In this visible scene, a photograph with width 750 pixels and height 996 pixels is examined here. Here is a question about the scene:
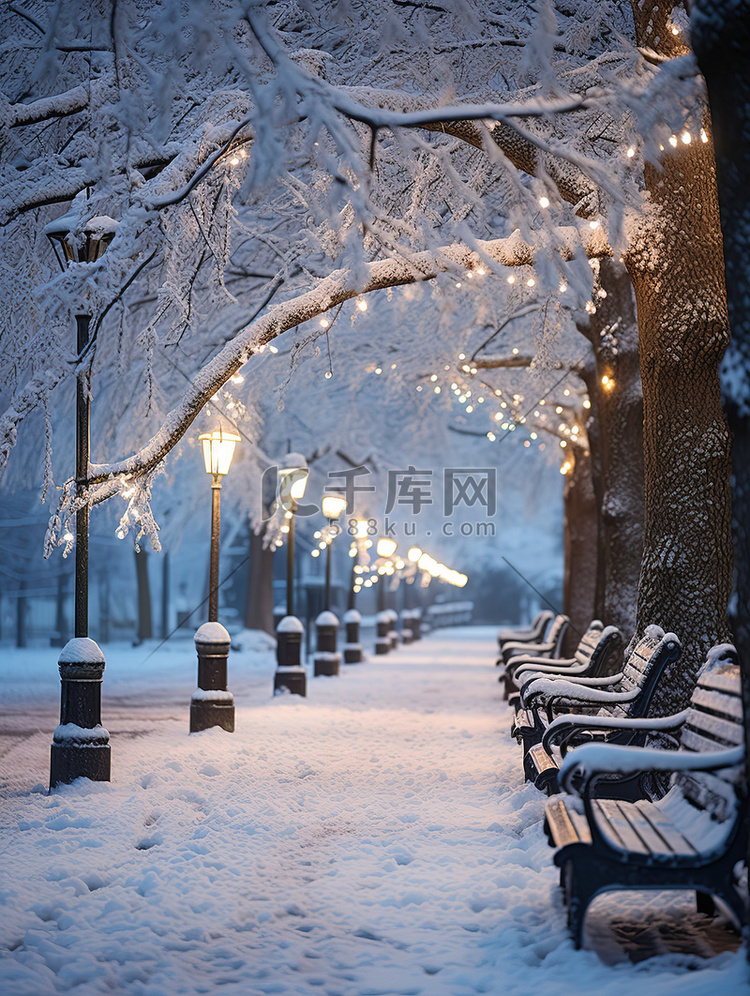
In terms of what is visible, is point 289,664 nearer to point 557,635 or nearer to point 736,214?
point 557,635

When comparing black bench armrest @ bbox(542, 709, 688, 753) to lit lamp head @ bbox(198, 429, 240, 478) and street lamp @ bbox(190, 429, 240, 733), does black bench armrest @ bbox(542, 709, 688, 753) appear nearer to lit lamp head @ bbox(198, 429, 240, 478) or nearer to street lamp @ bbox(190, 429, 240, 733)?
street lamp @ bbox(190, 429, 240, 733)

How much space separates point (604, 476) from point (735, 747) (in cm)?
883

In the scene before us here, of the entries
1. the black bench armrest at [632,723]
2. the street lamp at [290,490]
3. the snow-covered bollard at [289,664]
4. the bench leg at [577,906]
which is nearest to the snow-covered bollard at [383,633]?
the street lamp at [290,490]

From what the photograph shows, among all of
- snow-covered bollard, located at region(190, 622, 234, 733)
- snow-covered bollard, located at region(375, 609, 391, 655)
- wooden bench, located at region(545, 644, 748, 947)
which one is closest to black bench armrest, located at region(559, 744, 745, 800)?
wooden bench, located at region(545, 644, 748, 947)

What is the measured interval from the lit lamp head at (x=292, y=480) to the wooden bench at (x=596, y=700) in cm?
859

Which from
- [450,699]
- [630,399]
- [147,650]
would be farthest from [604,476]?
[147,650]

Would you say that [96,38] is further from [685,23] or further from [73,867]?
[73,867]

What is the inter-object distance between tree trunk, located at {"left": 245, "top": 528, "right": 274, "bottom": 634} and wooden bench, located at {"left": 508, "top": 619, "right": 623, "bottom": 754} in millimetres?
19733

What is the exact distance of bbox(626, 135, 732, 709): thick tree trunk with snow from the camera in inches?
295

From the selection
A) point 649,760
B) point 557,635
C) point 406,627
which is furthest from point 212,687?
point 406,627

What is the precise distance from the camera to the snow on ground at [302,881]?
400 centimetres

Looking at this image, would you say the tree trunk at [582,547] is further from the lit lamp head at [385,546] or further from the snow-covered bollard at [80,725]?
the snow-covered bollard at [80,725]

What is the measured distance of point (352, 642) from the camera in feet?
80.7

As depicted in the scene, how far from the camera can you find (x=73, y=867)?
5.58 meters
